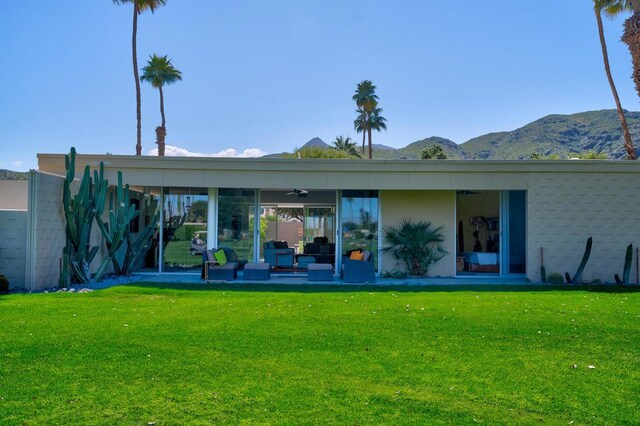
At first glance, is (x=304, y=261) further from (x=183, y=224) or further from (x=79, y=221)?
(x=79, y=221)

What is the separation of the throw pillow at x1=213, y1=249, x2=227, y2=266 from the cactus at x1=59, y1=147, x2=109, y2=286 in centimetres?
279

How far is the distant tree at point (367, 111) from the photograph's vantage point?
155 feet

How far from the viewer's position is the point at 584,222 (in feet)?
47.9

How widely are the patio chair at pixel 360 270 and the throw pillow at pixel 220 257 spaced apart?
3184 millimetres

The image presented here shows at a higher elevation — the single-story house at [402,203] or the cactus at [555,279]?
the single-story house at [402,203]

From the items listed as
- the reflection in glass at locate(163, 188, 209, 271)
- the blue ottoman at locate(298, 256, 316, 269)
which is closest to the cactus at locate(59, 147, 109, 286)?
the reflection in glass at locate(163, 188, 209, 271)

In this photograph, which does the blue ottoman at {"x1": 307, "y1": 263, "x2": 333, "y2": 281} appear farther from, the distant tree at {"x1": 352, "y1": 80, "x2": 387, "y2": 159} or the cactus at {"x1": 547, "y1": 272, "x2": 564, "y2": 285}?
the distant tree at {"x1": 352, "y1": 80, "x2": 387, "y2": 159}

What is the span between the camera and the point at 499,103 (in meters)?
35.8

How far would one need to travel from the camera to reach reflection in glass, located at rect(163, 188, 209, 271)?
52.1 ft

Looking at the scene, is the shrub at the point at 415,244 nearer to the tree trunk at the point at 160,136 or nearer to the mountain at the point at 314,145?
the tree trunk at the point at 160,136

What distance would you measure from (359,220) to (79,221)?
746cm

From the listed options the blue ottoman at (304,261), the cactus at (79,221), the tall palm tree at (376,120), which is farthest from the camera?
the tall palm tree at (376,120)

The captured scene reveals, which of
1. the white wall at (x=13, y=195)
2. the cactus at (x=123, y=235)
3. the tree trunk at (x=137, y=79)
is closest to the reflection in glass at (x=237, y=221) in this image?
the cactus at (x=123, y=235)

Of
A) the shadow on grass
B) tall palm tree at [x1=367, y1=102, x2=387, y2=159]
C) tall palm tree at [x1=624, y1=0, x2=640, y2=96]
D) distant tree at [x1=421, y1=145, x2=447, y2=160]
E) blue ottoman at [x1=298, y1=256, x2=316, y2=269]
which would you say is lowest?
the shadow on grass
